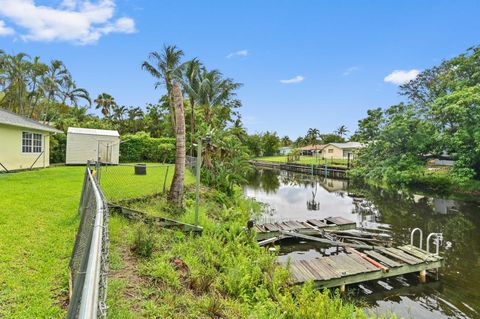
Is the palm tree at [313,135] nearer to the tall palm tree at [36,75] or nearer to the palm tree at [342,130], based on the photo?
the palm tree at [342,130]

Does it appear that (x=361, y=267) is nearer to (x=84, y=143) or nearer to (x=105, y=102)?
(x=84, y=143)

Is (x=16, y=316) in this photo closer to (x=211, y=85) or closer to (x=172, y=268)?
(x=172, y=268)

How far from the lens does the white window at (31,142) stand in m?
15.8

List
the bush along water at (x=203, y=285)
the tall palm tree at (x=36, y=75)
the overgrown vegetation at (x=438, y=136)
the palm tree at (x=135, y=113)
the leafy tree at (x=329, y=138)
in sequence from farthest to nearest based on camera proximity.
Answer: the leafy tree at (x=329, y=138)
the palm tree at (x=135, y=113)
the tall palm tree at (x=36, y=75)
the overgrown vegetation at (x=438, y=136)
the bush along water at (x=203, y=285)

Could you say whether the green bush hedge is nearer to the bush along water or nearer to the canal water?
the canal water

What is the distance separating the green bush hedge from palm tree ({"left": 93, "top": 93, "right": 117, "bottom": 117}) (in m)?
25.9

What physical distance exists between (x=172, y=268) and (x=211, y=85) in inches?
775

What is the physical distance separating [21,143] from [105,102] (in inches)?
1408

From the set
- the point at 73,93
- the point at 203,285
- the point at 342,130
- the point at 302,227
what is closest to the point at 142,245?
the point at 203,285

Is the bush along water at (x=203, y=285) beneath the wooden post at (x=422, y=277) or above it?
above

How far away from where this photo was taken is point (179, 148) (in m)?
8.91

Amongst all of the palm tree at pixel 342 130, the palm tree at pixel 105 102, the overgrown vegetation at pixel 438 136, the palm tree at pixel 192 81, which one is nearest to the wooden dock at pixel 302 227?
the palm tree at pixel 192 81

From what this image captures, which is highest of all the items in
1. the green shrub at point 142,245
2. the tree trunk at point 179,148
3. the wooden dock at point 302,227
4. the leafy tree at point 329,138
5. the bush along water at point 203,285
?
the leafy tree at point 329,138

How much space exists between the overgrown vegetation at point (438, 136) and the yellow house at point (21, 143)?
27262 millimetres
